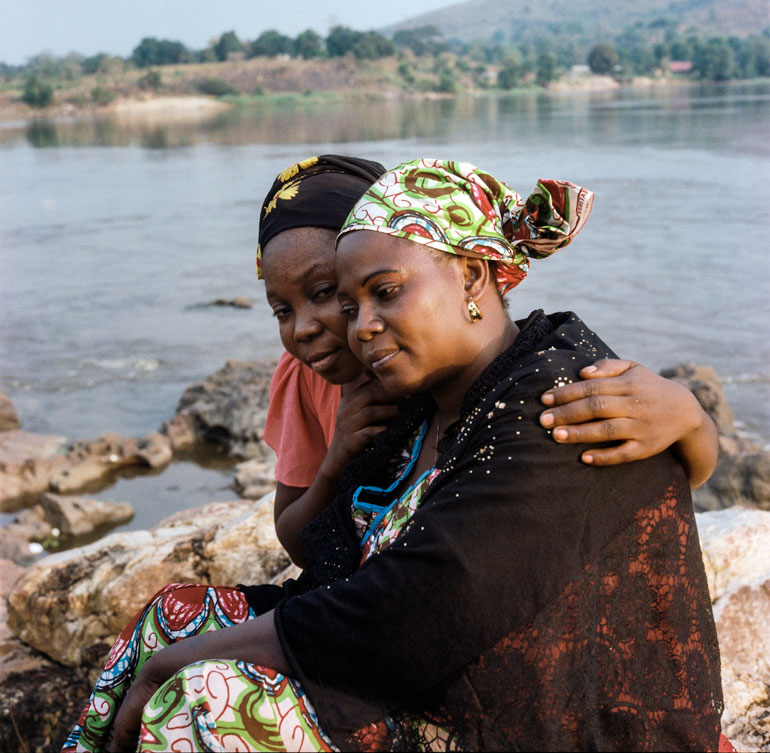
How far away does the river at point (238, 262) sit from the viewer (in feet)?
29.0

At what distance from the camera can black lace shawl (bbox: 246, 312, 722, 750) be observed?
1466 millimetres

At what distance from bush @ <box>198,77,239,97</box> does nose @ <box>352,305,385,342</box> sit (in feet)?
210

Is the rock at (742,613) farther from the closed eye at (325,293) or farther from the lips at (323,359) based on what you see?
the closed eye at (325,293)

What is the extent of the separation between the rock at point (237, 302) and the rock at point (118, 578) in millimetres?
8288

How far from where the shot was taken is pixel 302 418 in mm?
2551

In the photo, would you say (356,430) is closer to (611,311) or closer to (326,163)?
(326,163)

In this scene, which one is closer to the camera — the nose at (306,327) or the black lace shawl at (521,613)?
the black lace shawl at (521,613)

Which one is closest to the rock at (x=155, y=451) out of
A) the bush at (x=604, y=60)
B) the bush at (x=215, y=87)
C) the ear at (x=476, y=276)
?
the ear at (x=476, y=276)

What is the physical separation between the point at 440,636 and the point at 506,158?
74.3 ft

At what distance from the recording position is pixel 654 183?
18.7 metres

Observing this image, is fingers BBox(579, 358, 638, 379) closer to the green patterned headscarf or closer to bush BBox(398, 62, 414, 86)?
the green patterned headscarf

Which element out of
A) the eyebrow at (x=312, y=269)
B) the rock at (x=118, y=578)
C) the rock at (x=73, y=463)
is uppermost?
the eyebrow at (x=312, y=269)

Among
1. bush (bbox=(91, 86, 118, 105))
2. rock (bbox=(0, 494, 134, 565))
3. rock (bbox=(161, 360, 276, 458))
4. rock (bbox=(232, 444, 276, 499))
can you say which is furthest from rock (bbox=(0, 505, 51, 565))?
bush (bbox=(91, 86, 118, 105))

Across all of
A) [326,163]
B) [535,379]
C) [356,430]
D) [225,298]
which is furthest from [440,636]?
[225,298]
